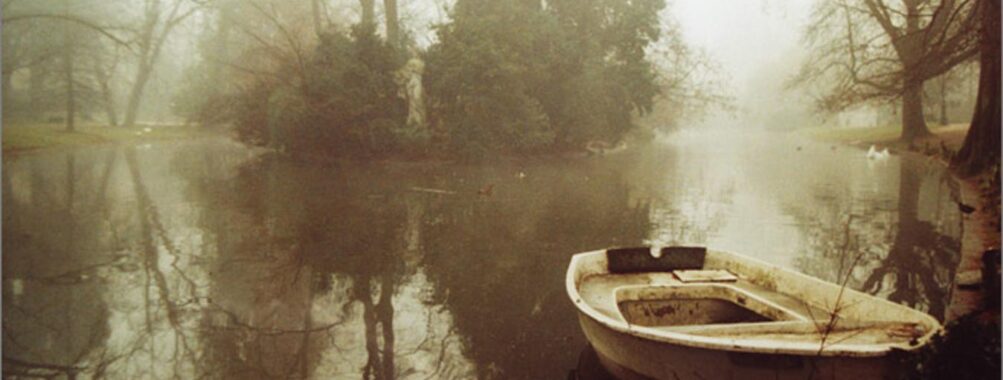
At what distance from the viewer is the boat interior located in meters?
4.60

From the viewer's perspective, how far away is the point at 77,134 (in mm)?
34188

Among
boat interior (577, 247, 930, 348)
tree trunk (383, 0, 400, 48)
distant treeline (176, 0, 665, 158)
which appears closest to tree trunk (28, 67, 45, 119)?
distant treeline (176, 0, 665, 158)

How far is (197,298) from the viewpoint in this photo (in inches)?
297

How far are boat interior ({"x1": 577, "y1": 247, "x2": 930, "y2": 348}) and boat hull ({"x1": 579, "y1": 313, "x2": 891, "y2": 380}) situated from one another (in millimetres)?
116

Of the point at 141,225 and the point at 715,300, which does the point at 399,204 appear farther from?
the point at 715,300

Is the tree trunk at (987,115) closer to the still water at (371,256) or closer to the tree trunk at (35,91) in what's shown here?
the still water at (371,256)

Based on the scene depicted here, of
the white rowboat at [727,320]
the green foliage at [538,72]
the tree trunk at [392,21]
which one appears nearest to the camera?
the white rowboat at [727,320]

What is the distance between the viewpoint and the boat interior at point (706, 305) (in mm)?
4598

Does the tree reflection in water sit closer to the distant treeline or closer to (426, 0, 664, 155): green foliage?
(426, 0, 664, 155): green foliage

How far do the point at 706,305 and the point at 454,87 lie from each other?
1999cm

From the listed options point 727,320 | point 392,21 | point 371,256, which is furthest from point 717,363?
point 392,21

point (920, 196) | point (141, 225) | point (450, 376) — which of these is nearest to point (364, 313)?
point (450, 376)

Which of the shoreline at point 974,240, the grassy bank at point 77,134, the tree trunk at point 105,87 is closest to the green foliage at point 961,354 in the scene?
the shoreline at point 974,240

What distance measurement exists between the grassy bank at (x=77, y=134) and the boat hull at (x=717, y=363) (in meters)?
26.1
